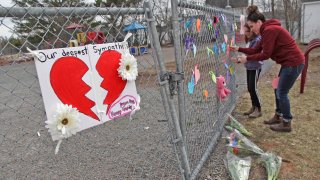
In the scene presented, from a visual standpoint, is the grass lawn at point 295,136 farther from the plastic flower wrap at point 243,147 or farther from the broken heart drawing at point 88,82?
the broken heart drawing at point 88,82

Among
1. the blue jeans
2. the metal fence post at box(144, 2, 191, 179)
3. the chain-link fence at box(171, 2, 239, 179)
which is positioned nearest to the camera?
the metal fence post at box(144, 2, 191, 179)

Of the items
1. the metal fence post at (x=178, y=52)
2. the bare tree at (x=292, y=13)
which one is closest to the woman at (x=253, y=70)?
the metal fence post at (x=178, y=52)

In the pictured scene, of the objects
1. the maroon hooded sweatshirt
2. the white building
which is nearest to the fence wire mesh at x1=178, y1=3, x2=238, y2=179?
the maroon hooded sweatshirt

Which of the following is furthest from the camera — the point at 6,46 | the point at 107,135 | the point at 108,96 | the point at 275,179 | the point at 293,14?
the point at 293,14

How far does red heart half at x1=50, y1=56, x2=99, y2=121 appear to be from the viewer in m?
1.52

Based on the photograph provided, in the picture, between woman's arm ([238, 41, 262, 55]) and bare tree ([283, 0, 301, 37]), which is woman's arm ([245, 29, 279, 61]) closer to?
woman's arm ([238, 41, 262, 55])

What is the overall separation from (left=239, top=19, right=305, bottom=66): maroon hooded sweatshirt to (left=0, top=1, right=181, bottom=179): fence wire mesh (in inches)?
60.5

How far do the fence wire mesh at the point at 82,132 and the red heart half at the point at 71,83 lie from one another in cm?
10

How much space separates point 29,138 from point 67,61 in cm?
381

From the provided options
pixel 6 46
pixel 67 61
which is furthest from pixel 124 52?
pixel 6 46

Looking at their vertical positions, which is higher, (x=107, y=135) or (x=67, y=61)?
(x=67, y=61)

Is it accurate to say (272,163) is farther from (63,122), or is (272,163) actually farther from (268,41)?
(63,122)

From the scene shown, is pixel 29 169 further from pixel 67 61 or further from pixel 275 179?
pixel 275 179

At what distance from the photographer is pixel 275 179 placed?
9.78 feet
